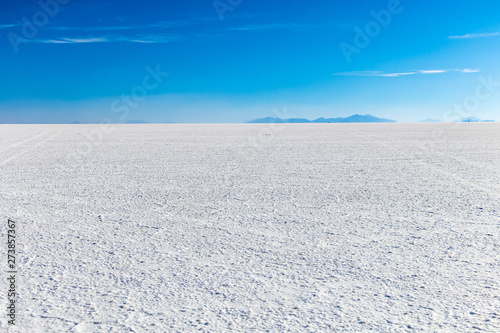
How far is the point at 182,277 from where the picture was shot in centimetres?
361

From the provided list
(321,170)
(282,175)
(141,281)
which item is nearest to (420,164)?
(321,170)

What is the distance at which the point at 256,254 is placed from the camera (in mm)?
4195

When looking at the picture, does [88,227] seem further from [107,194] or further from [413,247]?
[413,247]

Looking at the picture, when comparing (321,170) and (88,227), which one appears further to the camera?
(321,170)

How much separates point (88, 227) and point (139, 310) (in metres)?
2.42

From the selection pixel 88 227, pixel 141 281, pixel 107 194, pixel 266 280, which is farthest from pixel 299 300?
pixel 107 194

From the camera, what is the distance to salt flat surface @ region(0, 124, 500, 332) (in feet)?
9.64

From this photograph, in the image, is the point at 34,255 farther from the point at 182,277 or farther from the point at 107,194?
the point at 107,194

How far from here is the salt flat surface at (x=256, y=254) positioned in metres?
2.94

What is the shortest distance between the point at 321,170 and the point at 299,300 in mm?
7247

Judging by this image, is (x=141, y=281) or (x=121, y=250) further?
(x=121, y=250)

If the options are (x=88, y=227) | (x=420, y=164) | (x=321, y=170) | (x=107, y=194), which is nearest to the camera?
(x=88, y=227)

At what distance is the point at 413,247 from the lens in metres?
4.40

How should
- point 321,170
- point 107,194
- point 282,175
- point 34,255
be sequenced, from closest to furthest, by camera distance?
point 34,255, point 107,194, point 282,175, point 321,170
